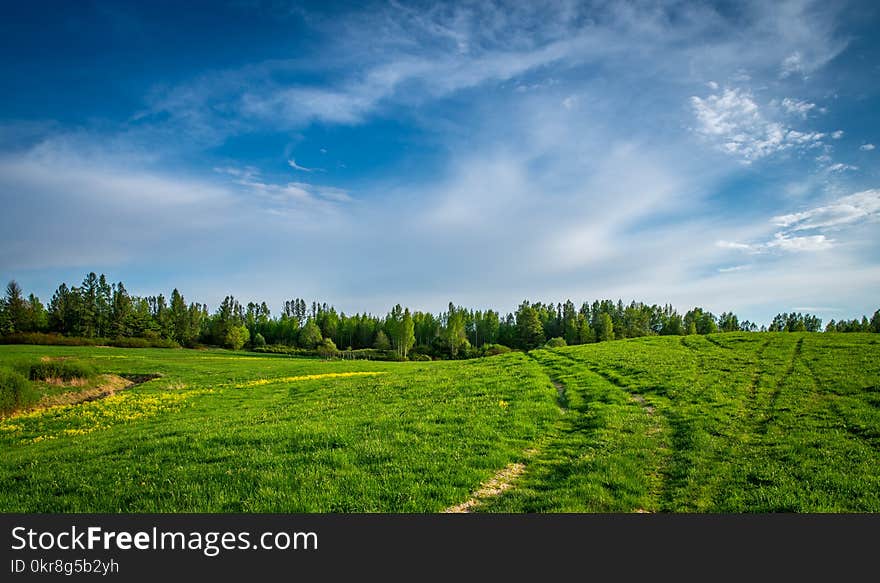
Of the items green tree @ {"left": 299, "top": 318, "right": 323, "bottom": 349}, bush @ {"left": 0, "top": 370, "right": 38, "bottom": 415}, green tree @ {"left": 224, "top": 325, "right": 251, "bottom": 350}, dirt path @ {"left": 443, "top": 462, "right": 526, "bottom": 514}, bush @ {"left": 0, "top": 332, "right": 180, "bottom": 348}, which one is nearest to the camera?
dirt path @ {"left": 443, "top": 462, "right": 526, "bottom": 514}

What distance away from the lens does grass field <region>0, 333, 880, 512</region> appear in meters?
9.97

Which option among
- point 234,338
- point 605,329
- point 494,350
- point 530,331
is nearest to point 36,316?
point 234,338

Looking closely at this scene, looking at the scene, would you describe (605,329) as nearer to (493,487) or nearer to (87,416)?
(87,416)

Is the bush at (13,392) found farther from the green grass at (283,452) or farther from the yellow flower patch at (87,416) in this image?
the green grass at (283,452)

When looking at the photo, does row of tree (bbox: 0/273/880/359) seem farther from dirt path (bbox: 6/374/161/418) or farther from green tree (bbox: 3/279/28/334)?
dirt path (bbox: 6/374/161/418)

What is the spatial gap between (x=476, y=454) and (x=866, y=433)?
14508 millimetres

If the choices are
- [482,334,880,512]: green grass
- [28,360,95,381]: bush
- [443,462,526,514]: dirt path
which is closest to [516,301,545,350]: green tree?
[482,334,880,512]: green grass

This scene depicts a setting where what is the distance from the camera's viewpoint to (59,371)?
4138cm

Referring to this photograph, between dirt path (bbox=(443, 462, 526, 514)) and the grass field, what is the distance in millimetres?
144

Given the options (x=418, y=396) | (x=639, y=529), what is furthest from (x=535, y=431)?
(x=418, y=396)

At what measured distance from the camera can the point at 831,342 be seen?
4212 cm

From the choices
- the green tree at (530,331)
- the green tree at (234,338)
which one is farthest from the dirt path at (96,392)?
the green tree at (530,331)

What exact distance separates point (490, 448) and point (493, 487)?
303 cm

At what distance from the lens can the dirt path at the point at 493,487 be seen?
9758mm
